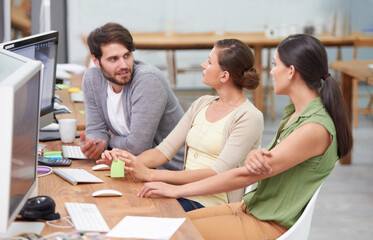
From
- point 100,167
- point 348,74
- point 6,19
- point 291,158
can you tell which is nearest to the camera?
point 291,158

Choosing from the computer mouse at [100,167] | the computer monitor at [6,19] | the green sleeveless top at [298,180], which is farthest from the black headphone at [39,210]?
the computer monitor at [6,19]

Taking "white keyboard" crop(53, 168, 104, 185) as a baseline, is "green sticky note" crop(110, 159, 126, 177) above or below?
above

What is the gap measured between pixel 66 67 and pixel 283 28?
9.83ft

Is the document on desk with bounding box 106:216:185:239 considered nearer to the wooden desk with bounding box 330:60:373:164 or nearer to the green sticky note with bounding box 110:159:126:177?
the green sticky note with bounding box 110:159:126:177

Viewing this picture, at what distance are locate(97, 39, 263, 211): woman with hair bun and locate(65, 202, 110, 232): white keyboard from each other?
1.16 feet

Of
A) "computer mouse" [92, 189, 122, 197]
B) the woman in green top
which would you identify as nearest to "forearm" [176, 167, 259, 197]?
the woman in green top

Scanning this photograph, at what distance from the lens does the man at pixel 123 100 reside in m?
2.52

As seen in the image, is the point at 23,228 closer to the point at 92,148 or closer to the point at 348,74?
the point at 92,148

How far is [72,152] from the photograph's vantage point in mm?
2457

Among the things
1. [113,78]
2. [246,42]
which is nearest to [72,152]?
[113,78]

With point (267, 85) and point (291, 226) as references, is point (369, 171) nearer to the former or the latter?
point (267, 85)

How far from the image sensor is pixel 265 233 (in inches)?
75.7

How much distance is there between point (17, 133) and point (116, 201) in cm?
61

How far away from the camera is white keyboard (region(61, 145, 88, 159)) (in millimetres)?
2401
